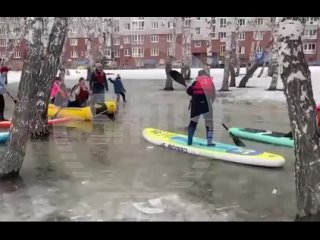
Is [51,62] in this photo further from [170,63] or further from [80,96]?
[170,63]

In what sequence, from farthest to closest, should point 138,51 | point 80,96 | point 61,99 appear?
point 138,51 → point 61,99 → point 80,96

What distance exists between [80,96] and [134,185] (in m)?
6.86

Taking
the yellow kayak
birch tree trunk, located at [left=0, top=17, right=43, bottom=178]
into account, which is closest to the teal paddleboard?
the yellow kayak

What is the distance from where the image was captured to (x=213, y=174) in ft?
22.2

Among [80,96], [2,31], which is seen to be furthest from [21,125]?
[2,31]

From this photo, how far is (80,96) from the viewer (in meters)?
12.6

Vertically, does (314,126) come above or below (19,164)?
above

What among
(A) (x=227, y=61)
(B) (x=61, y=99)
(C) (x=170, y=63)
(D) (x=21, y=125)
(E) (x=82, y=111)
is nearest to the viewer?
(D) (x=21, y=125)

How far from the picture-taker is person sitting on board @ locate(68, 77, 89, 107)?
41.2ft

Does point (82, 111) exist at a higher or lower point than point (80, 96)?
lower

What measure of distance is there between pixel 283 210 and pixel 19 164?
3768 mm

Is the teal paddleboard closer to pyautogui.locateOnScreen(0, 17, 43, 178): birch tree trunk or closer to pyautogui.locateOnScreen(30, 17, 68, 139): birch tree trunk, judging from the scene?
pyautogui.locateOnScreen(30, 17, 68, 139): birch tree trunk
